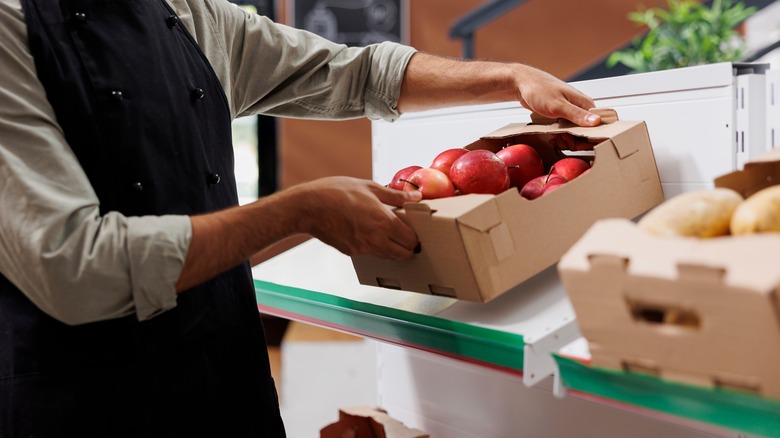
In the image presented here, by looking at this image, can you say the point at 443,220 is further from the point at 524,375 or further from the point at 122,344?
the point at 122,344

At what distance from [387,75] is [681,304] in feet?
3.59

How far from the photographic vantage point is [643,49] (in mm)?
4312

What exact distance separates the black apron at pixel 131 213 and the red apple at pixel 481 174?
1.62 ft

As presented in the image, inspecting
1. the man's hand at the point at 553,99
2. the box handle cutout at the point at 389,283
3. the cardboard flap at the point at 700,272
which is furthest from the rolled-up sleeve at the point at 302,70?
the cardboard flap at the point at 700,272

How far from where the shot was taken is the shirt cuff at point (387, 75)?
1846 mm

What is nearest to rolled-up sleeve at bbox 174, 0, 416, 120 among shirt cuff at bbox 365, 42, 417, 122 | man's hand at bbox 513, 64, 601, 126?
Answer: shirt cuff at bbox 365, 42, 417, 122

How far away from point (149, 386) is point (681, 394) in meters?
0.94

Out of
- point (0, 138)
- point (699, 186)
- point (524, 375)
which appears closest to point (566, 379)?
point (524, 375)

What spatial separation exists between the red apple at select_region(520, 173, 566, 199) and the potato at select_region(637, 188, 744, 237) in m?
0.39

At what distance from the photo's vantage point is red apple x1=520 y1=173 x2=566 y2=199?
4.63 ft

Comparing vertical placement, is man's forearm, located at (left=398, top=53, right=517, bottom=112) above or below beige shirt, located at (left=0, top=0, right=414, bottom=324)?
above

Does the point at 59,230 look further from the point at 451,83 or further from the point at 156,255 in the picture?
the point at 451,83

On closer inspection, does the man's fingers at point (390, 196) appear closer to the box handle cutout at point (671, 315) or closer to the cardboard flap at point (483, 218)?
the cardboard flap at point (483, 218)

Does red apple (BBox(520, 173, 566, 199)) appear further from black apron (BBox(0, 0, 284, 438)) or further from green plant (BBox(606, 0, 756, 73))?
green plant (BBox(606, 0, 756, 73))
